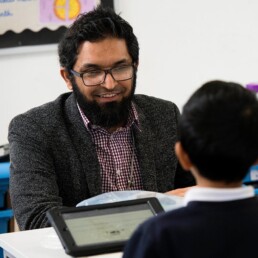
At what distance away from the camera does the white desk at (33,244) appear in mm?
1774

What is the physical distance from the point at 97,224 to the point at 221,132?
58 cm

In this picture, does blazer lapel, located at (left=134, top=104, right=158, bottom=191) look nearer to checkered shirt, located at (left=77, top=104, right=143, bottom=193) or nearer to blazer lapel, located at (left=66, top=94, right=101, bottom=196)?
checkered shirt, located at (left=77, top=104, right=143, bottom=193)

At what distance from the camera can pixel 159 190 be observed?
238 centimetres

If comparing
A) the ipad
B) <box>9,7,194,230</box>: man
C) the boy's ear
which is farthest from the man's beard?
the boy's ear

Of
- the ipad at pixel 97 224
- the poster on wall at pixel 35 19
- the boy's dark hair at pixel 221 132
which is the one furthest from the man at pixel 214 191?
the poster on wall at pixel 35 19

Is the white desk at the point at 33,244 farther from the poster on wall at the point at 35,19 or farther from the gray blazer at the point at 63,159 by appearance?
the poster on wall at the point at 35,19

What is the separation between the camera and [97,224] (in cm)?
167

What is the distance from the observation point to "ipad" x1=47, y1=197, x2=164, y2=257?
1.61 metres

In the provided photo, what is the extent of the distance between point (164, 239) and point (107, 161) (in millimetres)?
1157

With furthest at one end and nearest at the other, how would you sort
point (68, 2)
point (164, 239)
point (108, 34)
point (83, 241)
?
point (68, 2), point (108, 34), point (83, 241), point (164, 239)

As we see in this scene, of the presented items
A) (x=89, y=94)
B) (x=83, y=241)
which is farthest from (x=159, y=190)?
(x=83, y=241)

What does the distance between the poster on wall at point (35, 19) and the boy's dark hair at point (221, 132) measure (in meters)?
2.64

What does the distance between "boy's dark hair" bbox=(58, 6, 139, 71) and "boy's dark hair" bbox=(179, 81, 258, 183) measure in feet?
3.63

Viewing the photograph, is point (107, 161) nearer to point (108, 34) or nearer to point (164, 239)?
point (108, 34)
